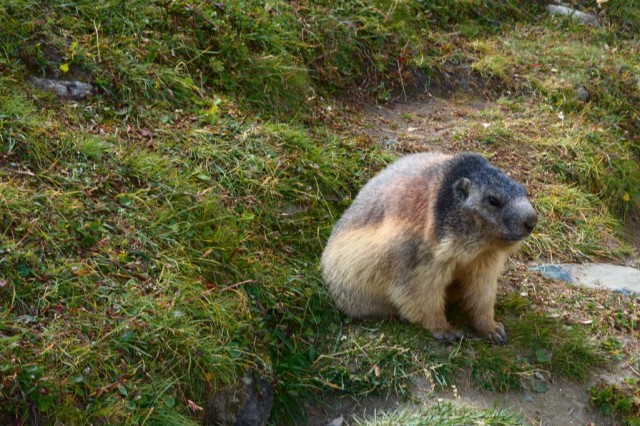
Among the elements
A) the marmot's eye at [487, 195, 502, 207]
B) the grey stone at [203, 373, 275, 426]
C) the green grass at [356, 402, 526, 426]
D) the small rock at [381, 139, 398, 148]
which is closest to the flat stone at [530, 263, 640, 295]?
the marmot's eye at [487, 195, 502, 207]

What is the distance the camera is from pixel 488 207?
6531 mm

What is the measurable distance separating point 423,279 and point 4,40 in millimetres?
4636

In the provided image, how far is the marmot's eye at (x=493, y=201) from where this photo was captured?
6.51 m

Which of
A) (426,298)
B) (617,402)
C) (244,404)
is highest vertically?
(426,298)

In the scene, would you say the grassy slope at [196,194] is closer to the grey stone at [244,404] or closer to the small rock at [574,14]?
the grey stone at [244,404]

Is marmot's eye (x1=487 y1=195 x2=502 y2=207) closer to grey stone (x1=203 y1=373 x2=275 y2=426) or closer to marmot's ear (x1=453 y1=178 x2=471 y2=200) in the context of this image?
marmot's ear (x1=453 y1=178 x2=471 y2=200)

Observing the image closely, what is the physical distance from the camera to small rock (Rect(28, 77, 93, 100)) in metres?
8.09

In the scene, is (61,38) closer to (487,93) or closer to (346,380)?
(346,380)

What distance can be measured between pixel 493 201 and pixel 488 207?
0.20 feet

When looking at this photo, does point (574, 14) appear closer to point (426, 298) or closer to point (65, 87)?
point (426, 298)

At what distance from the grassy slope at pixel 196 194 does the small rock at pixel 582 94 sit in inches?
7.0

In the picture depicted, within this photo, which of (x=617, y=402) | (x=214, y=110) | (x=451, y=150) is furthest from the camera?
(x=451, y=150)

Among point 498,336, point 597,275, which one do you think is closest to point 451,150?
point 597,275

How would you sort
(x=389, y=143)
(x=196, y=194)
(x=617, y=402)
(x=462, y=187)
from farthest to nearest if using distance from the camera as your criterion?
(x=389, y=143) → (x=196, y=194) → (x=617, y=402) → (x=462, y=187)
